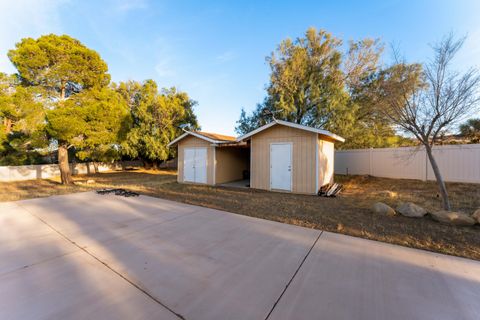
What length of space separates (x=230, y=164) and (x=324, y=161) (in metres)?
5.27

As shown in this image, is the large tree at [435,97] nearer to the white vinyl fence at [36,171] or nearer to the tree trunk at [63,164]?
the tree trunk at [63,164]

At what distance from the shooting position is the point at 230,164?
456 inches

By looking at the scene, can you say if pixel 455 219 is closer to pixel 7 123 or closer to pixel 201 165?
pixel 201 165

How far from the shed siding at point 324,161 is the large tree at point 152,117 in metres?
11.5

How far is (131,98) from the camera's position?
17203 mm

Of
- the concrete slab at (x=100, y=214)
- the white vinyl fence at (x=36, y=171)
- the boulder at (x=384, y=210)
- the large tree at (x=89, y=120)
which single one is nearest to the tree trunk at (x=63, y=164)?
the large tree at (x=89, y=120)

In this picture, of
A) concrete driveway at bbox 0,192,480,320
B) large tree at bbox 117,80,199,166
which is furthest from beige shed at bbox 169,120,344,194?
large tree at bbox 117,80,199,166

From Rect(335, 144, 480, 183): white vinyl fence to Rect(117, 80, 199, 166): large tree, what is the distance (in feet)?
41.8

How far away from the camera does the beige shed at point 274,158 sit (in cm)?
766

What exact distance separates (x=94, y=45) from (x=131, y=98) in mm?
7333

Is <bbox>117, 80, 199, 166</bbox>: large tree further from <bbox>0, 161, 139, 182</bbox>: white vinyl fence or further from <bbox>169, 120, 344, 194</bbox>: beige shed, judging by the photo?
<bbox>169, 120, 344, 194</bbox>: beige shed

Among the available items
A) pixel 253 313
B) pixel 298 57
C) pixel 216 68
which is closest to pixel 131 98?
pixel 216 68

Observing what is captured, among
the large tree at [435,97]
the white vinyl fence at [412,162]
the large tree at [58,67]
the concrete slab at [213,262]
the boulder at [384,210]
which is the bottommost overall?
the concrete slab at [213,262]

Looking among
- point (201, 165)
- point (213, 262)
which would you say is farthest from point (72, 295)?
point (201, 165)
